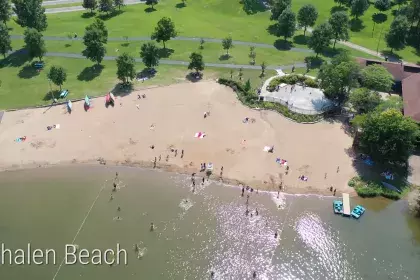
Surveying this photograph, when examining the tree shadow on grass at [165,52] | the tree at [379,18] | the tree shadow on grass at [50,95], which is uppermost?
the tree at [379,18]

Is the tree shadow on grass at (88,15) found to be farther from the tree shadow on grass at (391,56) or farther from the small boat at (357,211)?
the small boat at (357,211)

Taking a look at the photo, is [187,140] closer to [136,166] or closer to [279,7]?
[136,166]

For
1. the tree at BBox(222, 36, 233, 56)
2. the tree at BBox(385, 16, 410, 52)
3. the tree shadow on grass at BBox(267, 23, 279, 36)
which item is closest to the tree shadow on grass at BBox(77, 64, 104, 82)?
the tree at BBox(222, 36, 233, 56)

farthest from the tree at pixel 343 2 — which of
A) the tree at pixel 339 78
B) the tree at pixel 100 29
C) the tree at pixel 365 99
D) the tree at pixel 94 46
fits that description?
the tree at pixel 94 46

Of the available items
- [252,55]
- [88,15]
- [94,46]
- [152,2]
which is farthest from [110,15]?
[252,55]

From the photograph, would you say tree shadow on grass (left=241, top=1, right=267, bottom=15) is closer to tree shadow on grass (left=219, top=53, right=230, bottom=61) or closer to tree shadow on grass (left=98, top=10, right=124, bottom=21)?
tree shadow on grass (left=219, top=53, right=230, bottom=61)

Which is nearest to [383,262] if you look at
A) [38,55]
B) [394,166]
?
[394,166]

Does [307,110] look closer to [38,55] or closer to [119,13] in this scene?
[38,55]
